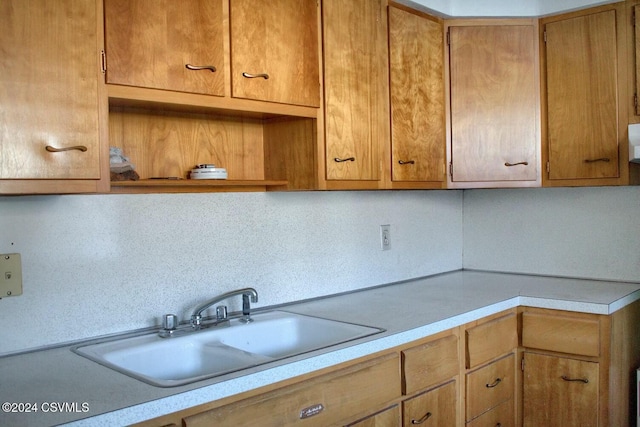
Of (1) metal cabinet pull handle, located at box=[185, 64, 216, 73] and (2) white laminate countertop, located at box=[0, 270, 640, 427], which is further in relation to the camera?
(1) metal cabinet pull handle, located at box=[185, 64, 216, 73]

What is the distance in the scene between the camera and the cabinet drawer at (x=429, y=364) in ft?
6.40

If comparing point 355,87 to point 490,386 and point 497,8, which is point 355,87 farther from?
point 490,386

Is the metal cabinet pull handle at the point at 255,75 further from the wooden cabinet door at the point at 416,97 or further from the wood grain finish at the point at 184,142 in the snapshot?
the wooden cabinet door at the point at 416,97

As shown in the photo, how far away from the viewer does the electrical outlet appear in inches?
112

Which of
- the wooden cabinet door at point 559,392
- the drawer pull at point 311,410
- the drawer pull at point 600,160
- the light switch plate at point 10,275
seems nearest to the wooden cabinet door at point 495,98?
the drawer pull at point 600,160

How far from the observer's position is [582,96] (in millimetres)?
2678

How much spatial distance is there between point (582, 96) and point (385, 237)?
1071 millimetres

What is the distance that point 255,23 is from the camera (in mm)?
1947

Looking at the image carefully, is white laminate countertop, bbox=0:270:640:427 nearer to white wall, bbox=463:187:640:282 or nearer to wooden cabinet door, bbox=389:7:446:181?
white wall, bbox=463:187:640:282

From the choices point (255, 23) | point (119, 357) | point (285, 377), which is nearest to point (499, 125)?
point (255, 23)

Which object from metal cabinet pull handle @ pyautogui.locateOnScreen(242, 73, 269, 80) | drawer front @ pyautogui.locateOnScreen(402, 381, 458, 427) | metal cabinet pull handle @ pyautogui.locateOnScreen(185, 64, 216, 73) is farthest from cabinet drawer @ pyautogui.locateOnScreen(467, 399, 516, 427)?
metal cabinet pull handle @ pyautogui.locateOnScreen(185, 64, 216, 73)

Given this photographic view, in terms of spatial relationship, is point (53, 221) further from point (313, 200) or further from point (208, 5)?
point (313, 200)

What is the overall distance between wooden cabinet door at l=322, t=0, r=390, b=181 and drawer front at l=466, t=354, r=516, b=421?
86 centimetres

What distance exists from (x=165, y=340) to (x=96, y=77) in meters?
0.79
